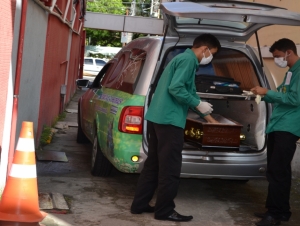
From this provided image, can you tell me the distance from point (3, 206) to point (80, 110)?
16.7 ft

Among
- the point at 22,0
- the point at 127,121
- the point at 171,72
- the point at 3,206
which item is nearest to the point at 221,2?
the point at 171,72

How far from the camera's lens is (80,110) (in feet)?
32.5

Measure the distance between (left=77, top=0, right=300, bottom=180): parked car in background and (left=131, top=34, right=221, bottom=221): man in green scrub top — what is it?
37 cm

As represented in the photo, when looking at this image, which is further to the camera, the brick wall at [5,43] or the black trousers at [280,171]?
the black trousers at [280,171]

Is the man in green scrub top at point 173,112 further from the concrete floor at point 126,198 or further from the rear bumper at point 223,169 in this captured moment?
the rear bumper at point 223,169

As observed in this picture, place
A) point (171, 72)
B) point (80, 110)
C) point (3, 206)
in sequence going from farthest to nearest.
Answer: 1. point (80, 110)
2. point (171, 72)
3. point (3, 206)

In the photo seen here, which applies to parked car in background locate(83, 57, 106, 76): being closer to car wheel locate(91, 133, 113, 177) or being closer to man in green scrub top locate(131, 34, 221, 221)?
car wheel locate(91, 133, 113, 177)

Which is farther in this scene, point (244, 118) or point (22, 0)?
point (244, 118)

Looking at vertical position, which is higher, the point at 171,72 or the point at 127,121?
the point at 171,72

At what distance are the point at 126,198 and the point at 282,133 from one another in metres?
1.85

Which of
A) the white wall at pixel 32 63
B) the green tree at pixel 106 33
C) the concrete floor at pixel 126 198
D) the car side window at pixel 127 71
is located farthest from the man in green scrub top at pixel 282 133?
the green tree at pixel 106 33

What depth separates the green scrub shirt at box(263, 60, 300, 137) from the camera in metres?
5.92

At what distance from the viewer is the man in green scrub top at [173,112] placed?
5.69 metres

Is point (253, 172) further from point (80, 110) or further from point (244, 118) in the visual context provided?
point (80, 110)
